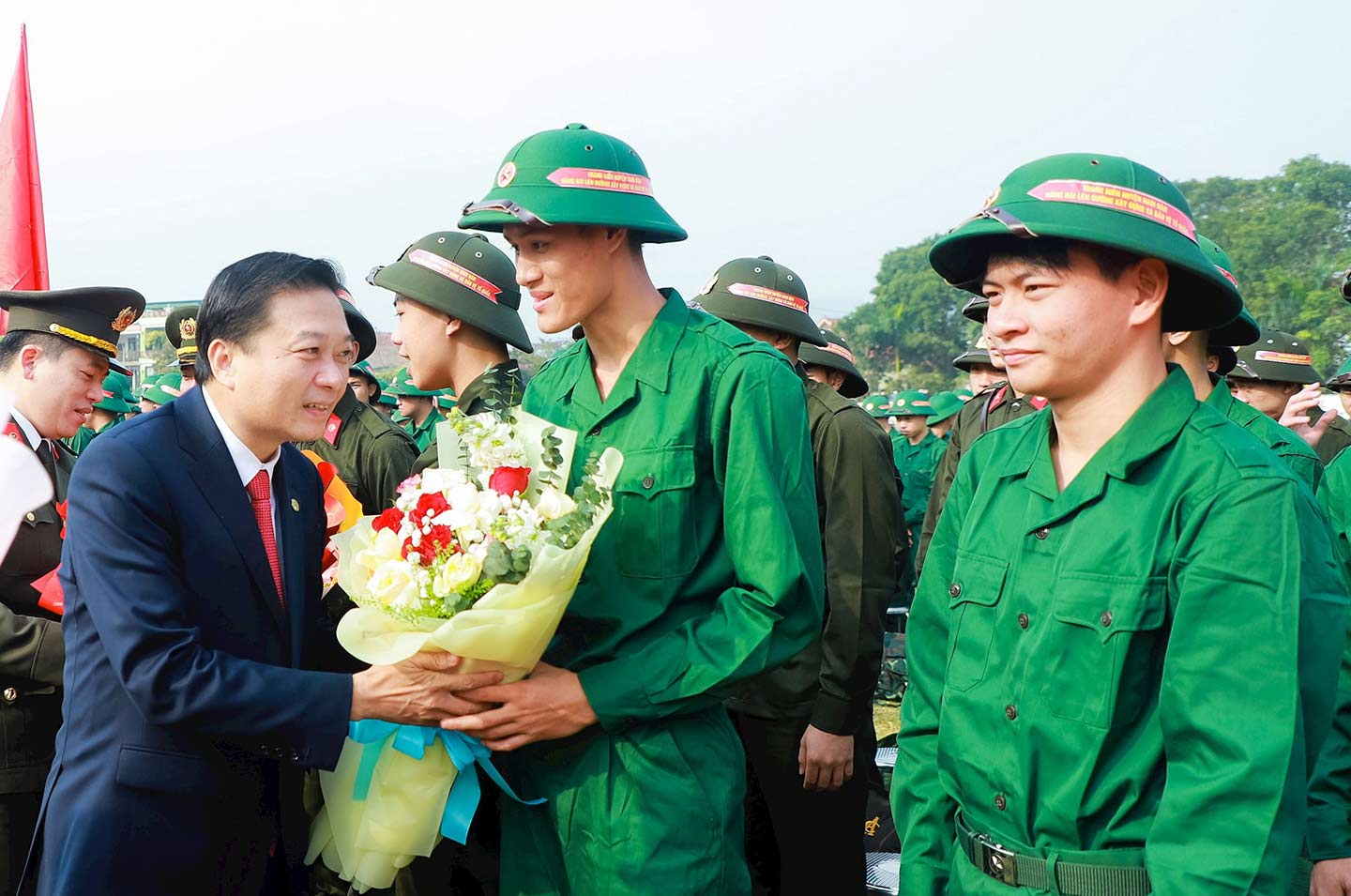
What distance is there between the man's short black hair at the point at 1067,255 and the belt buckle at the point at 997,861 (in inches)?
44.7

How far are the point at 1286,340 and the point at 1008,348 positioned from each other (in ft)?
25.6

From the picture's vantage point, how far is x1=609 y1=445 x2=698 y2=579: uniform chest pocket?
2773 millimetres

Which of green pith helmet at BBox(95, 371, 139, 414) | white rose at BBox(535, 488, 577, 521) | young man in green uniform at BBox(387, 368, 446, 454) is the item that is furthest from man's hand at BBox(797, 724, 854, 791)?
green pith helmet at BBox(95, 371, 139, 414)

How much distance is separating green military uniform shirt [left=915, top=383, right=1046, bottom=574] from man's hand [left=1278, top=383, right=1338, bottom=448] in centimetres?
141

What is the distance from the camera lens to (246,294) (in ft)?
9.37

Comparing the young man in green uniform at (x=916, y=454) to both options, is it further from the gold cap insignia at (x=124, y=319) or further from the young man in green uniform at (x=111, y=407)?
the young man in green uniform at (x=111, y=407)

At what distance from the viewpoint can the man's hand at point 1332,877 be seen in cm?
286

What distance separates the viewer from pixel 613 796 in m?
2.70

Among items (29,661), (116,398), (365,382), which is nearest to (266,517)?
(29,661)

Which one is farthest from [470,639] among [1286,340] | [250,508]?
[1286,340]

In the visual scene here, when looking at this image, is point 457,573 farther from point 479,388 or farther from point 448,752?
point 479,388

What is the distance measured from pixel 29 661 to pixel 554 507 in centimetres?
225

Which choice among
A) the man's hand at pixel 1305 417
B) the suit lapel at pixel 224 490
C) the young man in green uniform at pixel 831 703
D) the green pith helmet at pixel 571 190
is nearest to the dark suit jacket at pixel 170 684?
the suit lapel at pixel 224 490

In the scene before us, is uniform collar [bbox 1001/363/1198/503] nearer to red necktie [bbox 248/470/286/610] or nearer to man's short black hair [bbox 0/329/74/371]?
red necktie [bbox 248/470/286/610]
